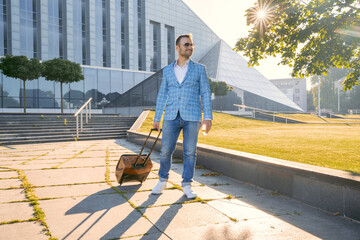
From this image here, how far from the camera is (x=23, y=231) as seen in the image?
2.14 m

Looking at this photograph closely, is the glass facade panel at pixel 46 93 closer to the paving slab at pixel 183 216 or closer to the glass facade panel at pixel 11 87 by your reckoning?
the glass facade panel at pixel 11 87

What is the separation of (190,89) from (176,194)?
50.2 inches

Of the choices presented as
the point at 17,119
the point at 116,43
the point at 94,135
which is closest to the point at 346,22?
the point at 94,135

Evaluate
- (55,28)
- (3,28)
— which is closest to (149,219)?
(3,28)

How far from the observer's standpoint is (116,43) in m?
33.8

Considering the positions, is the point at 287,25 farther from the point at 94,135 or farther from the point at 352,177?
the point at 94,135

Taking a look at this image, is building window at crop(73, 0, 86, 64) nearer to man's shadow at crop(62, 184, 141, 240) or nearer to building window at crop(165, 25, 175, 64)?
building window at crop(165, 25, 175, 64)

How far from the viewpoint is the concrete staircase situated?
32.8ft

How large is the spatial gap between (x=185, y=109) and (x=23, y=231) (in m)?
1.94

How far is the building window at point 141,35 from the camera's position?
119ft

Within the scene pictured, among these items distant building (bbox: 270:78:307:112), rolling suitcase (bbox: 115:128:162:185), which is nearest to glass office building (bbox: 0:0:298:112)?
rolling suitcase (bbox: 115:128:162:185)

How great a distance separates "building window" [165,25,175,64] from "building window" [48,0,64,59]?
15462 millimetres

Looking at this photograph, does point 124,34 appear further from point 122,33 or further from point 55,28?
point 55,28

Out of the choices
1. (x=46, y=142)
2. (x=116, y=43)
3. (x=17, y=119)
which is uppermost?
(x=116, y=43)
